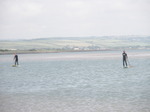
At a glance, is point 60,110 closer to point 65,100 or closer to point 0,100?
point 65,100

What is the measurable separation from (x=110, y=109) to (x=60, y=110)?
8.26 ft

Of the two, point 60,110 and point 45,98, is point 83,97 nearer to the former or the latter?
point 45,98

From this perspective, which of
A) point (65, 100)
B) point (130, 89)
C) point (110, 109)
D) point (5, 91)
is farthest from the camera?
point (5, 91)

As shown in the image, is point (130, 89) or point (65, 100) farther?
point (130, 89)

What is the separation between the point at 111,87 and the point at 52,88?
14.6 feet

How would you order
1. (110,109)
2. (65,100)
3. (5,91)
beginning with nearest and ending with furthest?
(110,109) → (65,100) → (5,91)

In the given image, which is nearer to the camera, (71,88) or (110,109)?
(110,109)

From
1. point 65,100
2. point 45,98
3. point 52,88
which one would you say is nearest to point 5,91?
point 52,88

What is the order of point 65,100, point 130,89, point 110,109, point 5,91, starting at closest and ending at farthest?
1. point 110,109
2. point 65,100
3. point 130,89
4. point 5,91

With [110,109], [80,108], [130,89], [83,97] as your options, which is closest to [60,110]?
[80,108]

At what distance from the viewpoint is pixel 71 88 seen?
28406 millimetres

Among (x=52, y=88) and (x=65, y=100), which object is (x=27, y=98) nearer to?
(x=65, y=100)

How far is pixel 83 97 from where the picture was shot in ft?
77.2

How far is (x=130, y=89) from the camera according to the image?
2631cm
